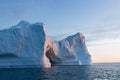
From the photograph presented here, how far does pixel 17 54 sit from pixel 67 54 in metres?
23.7

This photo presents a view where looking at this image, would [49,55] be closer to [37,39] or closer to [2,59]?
[37,39]

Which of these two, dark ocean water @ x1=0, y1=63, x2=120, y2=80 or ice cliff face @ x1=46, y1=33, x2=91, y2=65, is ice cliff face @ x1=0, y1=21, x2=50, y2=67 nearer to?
dark ocean water @ x1=0, y1=63, x2=120, y2=80

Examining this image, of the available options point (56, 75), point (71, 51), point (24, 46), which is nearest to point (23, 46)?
point (24, 46)

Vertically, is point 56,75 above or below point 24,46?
below

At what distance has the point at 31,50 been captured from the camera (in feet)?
180

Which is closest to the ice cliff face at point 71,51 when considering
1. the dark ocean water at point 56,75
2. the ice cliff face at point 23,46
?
the ice cliff face at point 23,46

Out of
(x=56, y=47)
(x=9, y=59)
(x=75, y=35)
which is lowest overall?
(x=9, y=59)

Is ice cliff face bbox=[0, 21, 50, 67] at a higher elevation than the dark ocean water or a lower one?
higher

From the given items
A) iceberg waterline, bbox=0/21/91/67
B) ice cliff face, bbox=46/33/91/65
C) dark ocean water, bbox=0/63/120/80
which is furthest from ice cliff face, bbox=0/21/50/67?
ice cliff face, bbox=46/33/91/65

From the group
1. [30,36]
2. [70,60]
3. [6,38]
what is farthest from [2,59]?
[70,60]

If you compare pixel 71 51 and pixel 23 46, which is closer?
pixel 23 46

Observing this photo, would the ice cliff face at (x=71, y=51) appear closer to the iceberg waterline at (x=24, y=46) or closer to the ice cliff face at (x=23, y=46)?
the iceberg waterline at (x=24, y=46)

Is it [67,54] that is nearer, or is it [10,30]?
[10,30]

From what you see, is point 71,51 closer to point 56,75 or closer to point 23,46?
point 23,46
